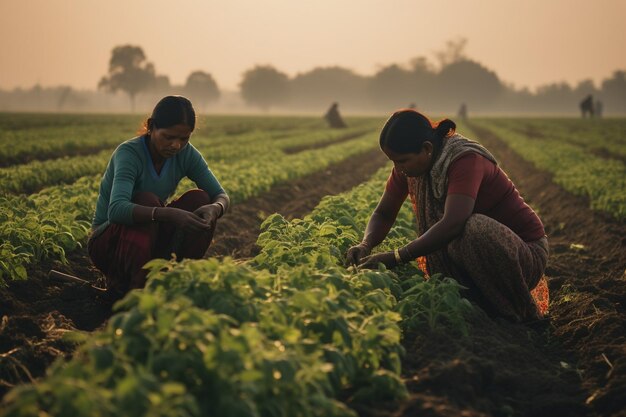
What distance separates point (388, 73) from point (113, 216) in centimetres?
15607

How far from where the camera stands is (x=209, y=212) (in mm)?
4496

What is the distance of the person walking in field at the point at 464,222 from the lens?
3.98 m

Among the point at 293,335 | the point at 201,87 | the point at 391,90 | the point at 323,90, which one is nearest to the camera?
the point at 293,335

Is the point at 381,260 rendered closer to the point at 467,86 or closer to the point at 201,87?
the point at 467,86

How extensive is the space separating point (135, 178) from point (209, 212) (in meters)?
0.62

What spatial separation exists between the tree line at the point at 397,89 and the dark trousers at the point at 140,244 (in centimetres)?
12574

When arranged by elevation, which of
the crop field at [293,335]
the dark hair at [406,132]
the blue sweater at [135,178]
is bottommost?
the crop field at [293,335]

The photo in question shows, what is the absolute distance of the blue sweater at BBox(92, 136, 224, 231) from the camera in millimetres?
4242

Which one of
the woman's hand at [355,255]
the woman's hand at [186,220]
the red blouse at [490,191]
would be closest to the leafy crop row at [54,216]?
the woman's hand at [186,220]

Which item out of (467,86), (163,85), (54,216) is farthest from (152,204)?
(163,85)

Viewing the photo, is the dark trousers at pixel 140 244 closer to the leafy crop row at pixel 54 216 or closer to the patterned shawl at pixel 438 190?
the leafy crop row at pixel 54 216

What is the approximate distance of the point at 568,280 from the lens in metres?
5.95

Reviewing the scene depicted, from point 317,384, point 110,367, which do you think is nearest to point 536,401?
point 317,384

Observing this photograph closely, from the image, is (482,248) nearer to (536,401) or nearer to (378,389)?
(536,401)
